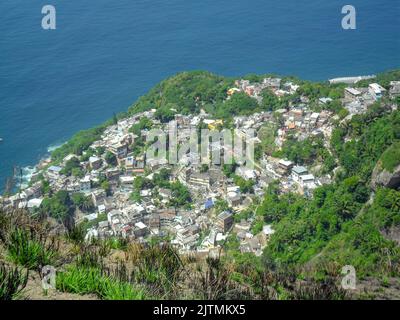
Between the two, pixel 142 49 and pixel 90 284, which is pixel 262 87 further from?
pixel 90 284

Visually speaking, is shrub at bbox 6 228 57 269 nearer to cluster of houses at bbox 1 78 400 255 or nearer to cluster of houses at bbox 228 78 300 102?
cluster of houses at bbox 1 78 400 255

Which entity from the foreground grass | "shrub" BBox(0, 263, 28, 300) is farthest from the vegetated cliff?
"shrub" BBox(0, 263, 28, 300)

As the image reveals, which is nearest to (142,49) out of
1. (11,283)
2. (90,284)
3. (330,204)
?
(330,204)

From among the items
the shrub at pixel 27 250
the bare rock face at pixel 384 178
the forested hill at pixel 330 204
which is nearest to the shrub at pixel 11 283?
the shrub at pixel 27 250

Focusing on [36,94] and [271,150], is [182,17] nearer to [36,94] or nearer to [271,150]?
[36,94]

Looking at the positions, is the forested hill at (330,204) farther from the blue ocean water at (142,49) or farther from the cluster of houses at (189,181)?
the blue ocean water at (142,49)

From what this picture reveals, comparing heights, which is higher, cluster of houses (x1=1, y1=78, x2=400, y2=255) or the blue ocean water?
the blue ocean water
